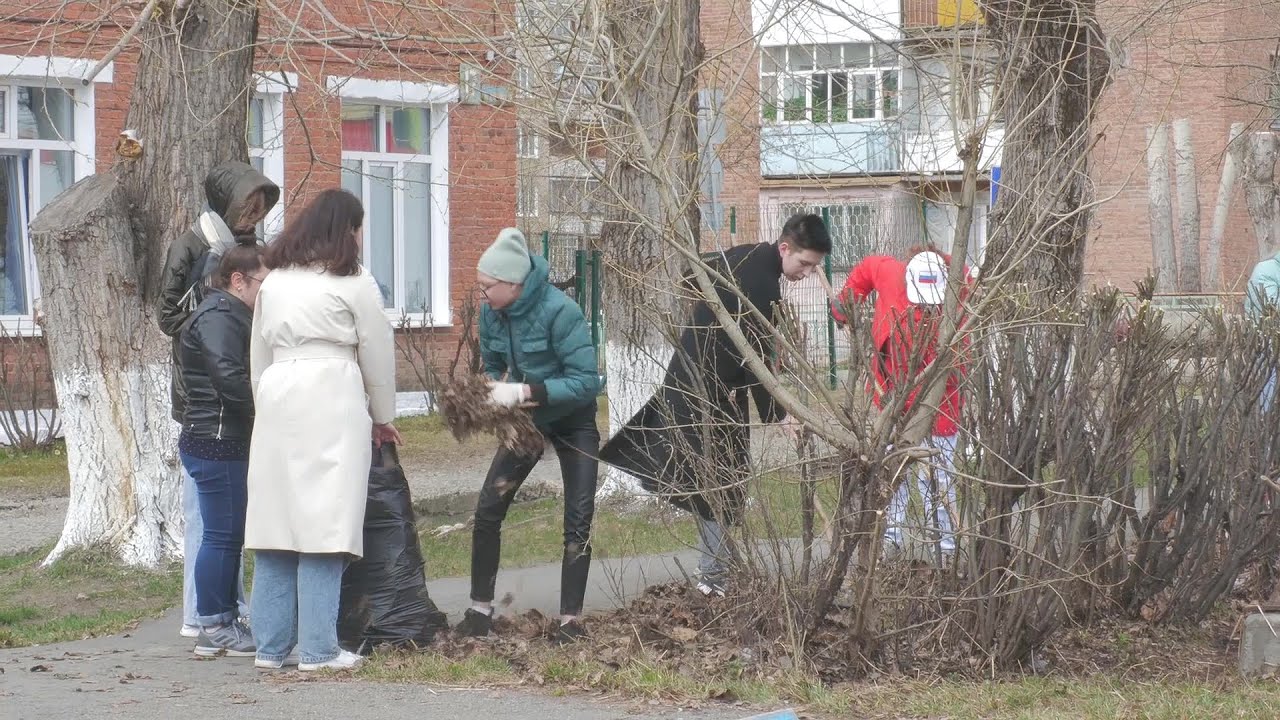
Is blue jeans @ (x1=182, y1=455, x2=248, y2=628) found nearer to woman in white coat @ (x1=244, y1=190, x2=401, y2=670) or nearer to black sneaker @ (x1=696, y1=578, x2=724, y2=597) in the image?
woman in white coat @ (x1=244, y1=190, x2=401, y2=670)

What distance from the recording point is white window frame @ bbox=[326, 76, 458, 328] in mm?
16781

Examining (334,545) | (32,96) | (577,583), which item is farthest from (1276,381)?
(32,96)

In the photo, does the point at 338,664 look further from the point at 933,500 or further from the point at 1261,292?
the point at 1261,292

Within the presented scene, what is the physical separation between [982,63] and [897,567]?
199cm

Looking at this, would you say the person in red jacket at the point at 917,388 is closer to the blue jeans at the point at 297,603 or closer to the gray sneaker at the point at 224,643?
the blue jeans at the point at 297,603

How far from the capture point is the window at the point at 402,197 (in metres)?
17.1

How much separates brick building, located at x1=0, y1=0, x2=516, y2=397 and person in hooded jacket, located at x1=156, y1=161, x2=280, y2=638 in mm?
6035

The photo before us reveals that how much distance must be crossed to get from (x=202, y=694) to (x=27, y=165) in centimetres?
1091

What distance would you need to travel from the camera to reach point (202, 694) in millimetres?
5590

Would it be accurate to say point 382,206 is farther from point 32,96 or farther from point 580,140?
point 580,140

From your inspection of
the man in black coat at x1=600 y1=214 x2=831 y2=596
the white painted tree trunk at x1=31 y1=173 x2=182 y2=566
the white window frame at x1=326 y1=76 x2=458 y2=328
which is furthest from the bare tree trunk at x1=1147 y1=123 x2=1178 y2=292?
the white painted tree trunk at x1=31 y1=173 x2=182 y2=566

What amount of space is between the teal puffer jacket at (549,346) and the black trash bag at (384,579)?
2.13 ft

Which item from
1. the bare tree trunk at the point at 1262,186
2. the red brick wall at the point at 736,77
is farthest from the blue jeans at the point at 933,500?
the bare tree trunk at the point at 1262,186

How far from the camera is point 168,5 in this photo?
8.67 metres
